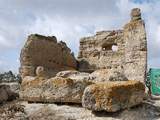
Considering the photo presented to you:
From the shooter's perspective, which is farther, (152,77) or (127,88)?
(152,77)

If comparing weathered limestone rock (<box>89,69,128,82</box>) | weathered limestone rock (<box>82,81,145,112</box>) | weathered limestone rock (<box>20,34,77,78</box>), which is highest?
weathered limestone rock (<box>20,34,77,78</box>)

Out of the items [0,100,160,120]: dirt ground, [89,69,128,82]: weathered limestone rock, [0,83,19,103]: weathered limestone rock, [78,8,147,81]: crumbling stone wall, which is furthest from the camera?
[78,8,147,81]: crumbling stone wall

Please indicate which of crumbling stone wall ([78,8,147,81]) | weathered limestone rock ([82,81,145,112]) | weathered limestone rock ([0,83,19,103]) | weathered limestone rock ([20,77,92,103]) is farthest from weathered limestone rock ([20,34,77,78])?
weathered limestone rock ([82,81,145,112])

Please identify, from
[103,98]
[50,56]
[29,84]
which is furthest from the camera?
[50,56]

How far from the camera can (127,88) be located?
243 inches

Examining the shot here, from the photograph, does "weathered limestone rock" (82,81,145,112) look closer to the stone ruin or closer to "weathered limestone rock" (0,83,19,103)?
the stone ruin

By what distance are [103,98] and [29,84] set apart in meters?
1.88

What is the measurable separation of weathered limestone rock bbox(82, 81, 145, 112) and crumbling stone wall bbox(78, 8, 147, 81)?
7858 millimetres

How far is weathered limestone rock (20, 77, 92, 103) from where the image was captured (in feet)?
21.7

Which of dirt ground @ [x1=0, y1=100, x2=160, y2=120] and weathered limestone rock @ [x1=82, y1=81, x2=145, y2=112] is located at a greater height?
weathered limestone rock @ [x1=82, y1=81, x2=145, y2=112]

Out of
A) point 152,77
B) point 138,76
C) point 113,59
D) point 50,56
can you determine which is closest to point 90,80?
point 152,77

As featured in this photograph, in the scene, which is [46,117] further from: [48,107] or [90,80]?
[90,80]

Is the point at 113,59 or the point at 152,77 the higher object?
the point at 113,59

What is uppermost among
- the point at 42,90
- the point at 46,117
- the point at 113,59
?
the point at 113,59
